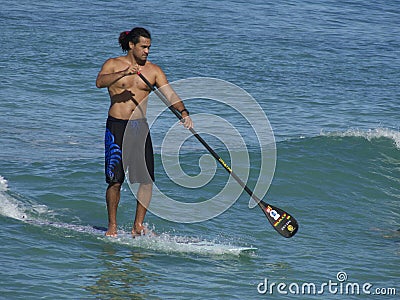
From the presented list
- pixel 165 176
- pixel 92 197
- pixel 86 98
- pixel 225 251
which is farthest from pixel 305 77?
pixel 225 251

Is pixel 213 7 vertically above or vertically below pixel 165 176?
above

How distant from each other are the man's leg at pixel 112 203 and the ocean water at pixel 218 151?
0.17 meters

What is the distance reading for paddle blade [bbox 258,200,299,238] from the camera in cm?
812

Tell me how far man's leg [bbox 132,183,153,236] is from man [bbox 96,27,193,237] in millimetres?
50

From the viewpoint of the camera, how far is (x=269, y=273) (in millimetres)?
7555

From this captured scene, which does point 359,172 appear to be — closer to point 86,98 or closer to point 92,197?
point 92,197

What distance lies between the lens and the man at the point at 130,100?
7691mm

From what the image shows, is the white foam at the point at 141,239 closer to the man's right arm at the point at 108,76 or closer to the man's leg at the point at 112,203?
the man's leg at the point at 112,203

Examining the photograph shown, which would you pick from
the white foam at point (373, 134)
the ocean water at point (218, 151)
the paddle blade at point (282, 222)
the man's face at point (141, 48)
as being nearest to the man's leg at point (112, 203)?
the ocean water at point (218, 151)

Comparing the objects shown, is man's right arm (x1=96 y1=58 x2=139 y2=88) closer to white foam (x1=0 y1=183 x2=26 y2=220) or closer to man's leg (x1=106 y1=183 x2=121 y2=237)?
man's leg (x1=106 y1=183 x2=121 y2=237)

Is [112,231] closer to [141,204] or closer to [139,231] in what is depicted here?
[139,231]

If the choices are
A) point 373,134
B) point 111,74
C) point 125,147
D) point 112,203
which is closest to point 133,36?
point 111,74

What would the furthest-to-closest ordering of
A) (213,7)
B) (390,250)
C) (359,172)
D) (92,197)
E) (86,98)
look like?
(213,7)
(86,98)
(359,172)
(92,197)
(390,250)

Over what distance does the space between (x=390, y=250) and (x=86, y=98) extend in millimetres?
7224
